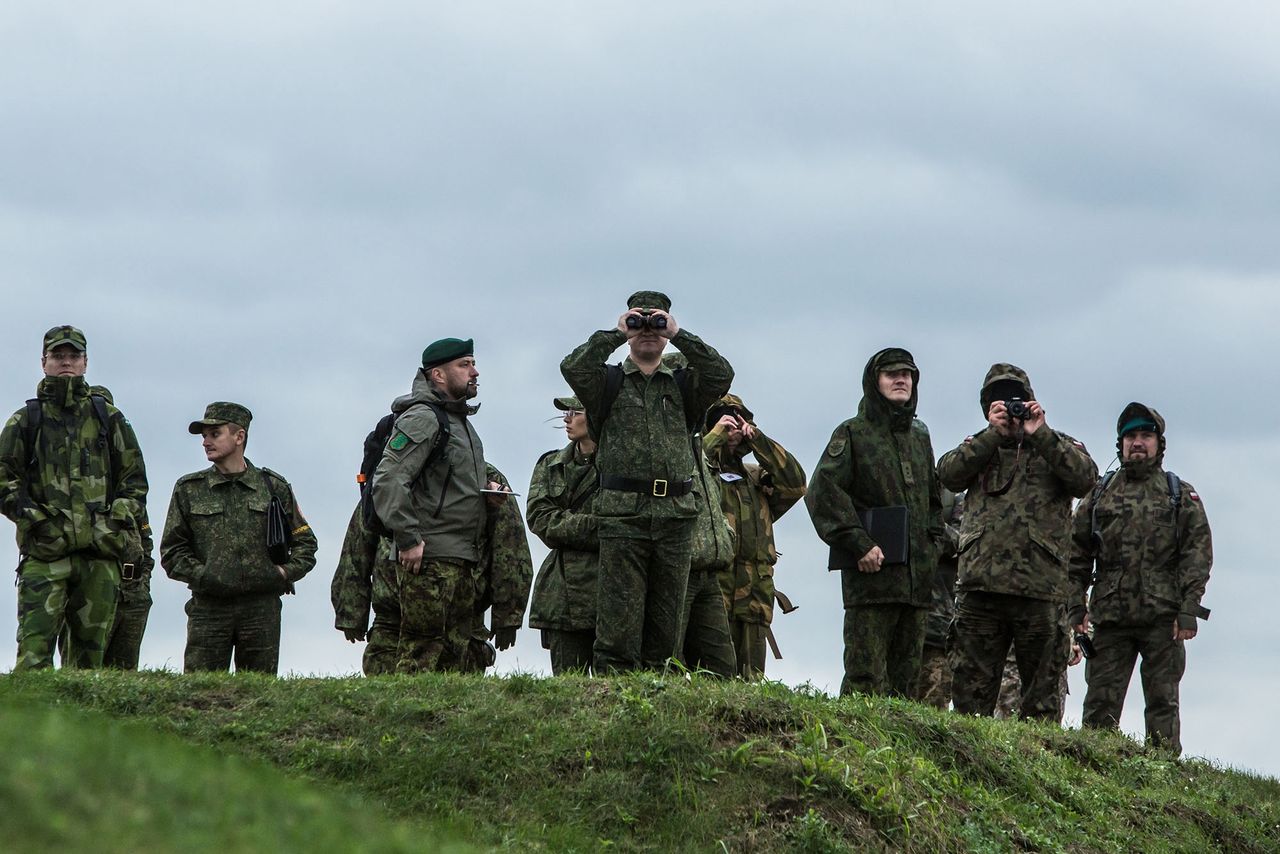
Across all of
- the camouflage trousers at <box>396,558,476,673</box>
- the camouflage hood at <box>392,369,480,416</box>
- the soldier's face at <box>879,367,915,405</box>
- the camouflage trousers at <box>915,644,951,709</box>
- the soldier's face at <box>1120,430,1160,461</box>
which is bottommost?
the camouflage trousers at <box>396,558,476,673</box>

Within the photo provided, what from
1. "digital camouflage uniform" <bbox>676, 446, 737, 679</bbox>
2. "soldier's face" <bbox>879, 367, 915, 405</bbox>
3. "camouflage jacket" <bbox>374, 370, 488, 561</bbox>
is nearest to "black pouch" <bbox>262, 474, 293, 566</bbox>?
"camouflage jacket" <bbox>374, 370, 488, 561</bbox>

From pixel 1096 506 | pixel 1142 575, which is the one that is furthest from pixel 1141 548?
pixel 1096 506

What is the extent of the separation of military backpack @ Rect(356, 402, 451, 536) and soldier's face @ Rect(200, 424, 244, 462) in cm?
158

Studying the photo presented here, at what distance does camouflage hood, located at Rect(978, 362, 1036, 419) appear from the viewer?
526 inches

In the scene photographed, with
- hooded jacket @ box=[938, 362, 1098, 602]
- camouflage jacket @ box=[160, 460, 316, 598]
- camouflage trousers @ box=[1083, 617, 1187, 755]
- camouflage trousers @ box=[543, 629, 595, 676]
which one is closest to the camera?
hooded jacket @ box=[938, 362, 1098, 602]

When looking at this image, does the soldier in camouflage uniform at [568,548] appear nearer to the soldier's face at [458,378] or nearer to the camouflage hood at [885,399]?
the soldier's face at [458,378]

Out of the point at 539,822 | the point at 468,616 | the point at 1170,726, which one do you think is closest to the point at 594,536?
the point at 468,616

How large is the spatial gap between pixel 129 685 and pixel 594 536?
12.9 feet

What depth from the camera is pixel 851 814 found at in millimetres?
9609

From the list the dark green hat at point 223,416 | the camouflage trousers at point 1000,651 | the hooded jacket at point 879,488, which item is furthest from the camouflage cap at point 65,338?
the camouflage trousers at point 1000,651

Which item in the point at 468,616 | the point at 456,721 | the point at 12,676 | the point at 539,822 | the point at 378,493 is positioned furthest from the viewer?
the point at 468,616

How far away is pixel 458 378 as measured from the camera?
1215cm

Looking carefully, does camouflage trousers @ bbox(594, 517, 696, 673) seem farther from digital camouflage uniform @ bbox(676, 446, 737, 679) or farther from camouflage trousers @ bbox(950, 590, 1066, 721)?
camouflage trousers @ bbox(950, 590, 1066, 721)

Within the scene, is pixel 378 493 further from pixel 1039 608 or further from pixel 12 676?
pixel 1039 608
